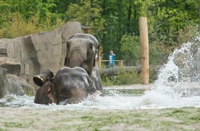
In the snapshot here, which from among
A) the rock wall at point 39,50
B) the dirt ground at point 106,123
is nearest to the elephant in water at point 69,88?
the dirt ground at point 106,123

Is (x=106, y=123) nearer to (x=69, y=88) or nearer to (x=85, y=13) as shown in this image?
(x=69, y=88)

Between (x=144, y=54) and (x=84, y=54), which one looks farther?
(x=144, y=54)

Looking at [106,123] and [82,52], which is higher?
[82,52]

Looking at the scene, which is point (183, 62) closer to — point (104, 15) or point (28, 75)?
point (28, 75)

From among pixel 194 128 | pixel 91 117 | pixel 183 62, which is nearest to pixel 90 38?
pixel 91 117

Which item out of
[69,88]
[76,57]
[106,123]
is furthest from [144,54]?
[106,123]

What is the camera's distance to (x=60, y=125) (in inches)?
111

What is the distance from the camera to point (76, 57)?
6824 mm

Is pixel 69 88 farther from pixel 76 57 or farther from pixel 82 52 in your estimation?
pixel 82 52

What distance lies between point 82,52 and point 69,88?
6.35 ft

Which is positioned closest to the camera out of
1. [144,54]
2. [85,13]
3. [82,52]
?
[82,52]

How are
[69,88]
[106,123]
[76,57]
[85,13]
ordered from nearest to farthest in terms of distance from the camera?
[106,123]
[69,88]
[76,57]
[85,13]

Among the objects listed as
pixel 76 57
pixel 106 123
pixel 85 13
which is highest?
pixel 85 13

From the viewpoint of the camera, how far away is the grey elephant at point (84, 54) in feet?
22.5
